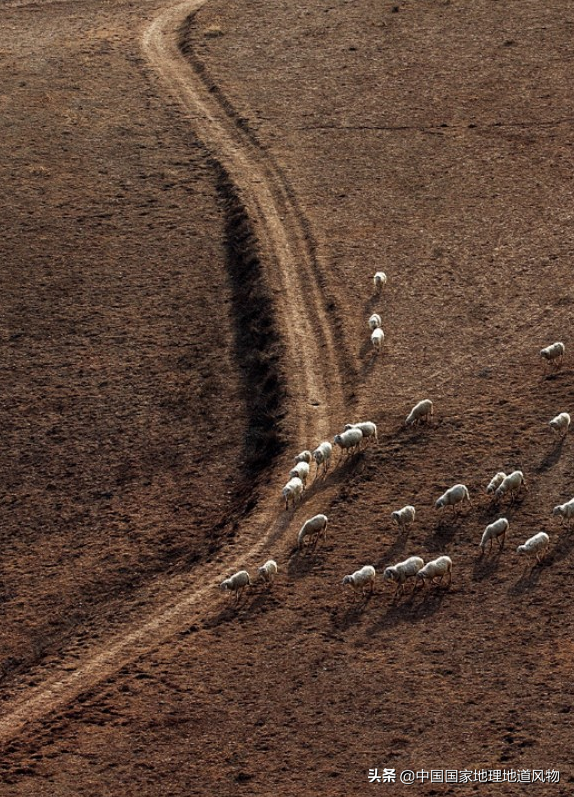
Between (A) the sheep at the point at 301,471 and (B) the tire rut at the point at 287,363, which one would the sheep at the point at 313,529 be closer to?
(B) the tire rut at the point at 287,363

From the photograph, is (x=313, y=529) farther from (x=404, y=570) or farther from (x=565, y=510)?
(x=565, y=510)

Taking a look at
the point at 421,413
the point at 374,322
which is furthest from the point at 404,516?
the point at 374,322

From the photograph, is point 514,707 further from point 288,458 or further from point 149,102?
point 149,102

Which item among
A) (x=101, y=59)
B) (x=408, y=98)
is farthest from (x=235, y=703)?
(x=101, y=59)

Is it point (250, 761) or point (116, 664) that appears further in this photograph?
point (116, 664)

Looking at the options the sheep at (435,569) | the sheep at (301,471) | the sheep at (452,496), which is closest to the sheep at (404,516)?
the sheep at (452,496)

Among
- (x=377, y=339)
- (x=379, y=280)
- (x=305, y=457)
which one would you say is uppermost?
(x=305, y=457)

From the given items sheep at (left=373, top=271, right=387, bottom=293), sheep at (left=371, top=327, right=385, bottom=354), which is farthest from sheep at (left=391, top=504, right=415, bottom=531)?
sheep at (left=373, top=271, right=387, bottom=293)
